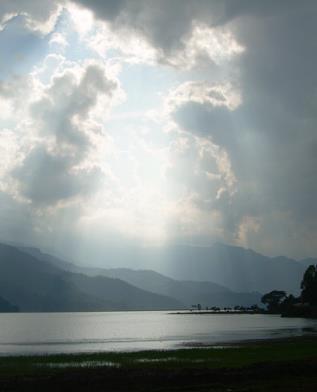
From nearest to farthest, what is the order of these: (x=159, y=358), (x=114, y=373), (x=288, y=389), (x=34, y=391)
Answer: (x=288, y=389) → (x=34, y=391) → (x=114, y=373) → (x=159, y=358)

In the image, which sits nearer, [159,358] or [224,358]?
[224,358]

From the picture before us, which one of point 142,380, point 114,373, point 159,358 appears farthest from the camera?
point 159,358

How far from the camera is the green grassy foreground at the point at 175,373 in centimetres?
4291

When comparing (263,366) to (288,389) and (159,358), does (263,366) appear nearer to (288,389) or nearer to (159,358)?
(288,389)

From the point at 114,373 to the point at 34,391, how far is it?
9552mm

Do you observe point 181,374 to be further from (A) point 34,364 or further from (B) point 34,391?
(A) point 34,364

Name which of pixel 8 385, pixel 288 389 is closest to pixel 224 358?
pixel 288 389

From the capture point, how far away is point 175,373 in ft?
160

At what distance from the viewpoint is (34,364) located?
205ft

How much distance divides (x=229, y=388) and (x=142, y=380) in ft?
28.9

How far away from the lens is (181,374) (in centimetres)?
4766

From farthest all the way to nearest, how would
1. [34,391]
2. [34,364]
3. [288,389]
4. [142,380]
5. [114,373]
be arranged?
1. [34,364]
2. [114,373]
3. [142,380]
4. [34,391]
5. [288,389]

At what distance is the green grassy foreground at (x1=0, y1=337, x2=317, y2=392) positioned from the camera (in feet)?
141

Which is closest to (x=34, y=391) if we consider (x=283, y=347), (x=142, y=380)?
(x=142, y=380)
